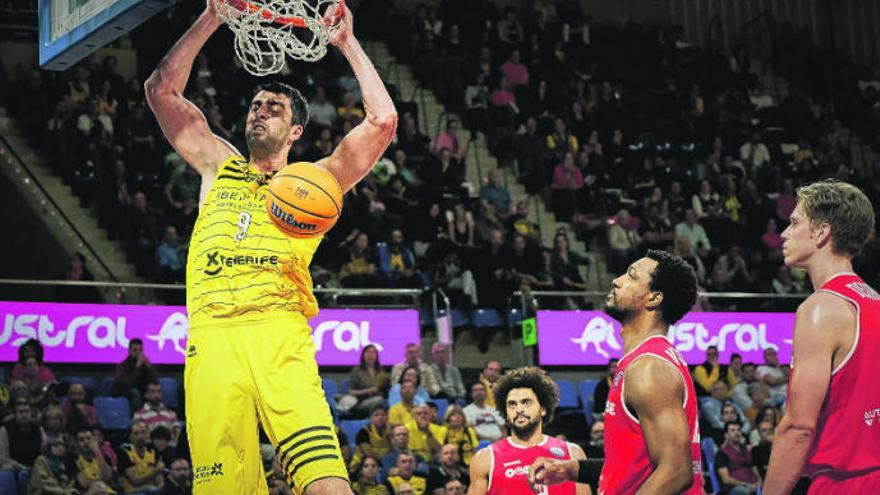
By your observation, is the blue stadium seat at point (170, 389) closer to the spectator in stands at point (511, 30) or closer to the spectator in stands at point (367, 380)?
the spectator in stands at point (367, 380)

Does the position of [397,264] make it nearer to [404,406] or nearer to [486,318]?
[486,318]

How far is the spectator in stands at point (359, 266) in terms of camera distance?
15016mm

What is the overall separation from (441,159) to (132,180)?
4.38 meters

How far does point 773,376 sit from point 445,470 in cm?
555

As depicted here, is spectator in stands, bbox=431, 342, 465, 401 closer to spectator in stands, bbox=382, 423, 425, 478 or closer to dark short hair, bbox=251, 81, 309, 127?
spectator in stands, bbox=382, 423, 425, 478

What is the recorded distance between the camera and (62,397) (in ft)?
40.4

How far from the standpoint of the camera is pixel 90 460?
1127 centimetres

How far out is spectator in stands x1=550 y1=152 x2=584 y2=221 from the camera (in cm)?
1884

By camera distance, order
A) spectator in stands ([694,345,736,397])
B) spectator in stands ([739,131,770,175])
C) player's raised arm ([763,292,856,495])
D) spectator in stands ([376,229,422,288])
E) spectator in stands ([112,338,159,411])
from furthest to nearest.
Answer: spectator in stands ([739,131,770,175])
spectator in stands ([694,345,736,397])
spectator in stands ([376,229,422,288])
spectator in stands ([112,338,159,411])
player's raised arm ([763,292,856,495])

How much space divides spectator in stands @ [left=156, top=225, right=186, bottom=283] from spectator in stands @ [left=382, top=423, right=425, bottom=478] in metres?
3.41

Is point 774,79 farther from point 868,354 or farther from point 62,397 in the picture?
point 868,354

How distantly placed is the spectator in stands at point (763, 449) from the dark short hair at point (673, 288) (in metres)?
8.91

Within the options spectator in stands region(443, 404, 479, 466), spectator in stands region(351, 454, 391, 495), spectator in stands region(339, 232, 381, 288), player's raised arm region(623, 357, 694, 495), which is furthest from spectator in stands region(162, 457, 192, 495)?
player's raised arm region(623, 357, 694, 495)

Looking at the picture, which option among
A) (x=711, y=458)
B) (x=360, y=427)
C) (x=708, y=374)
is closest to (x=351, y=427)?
(x=360, y=427)
